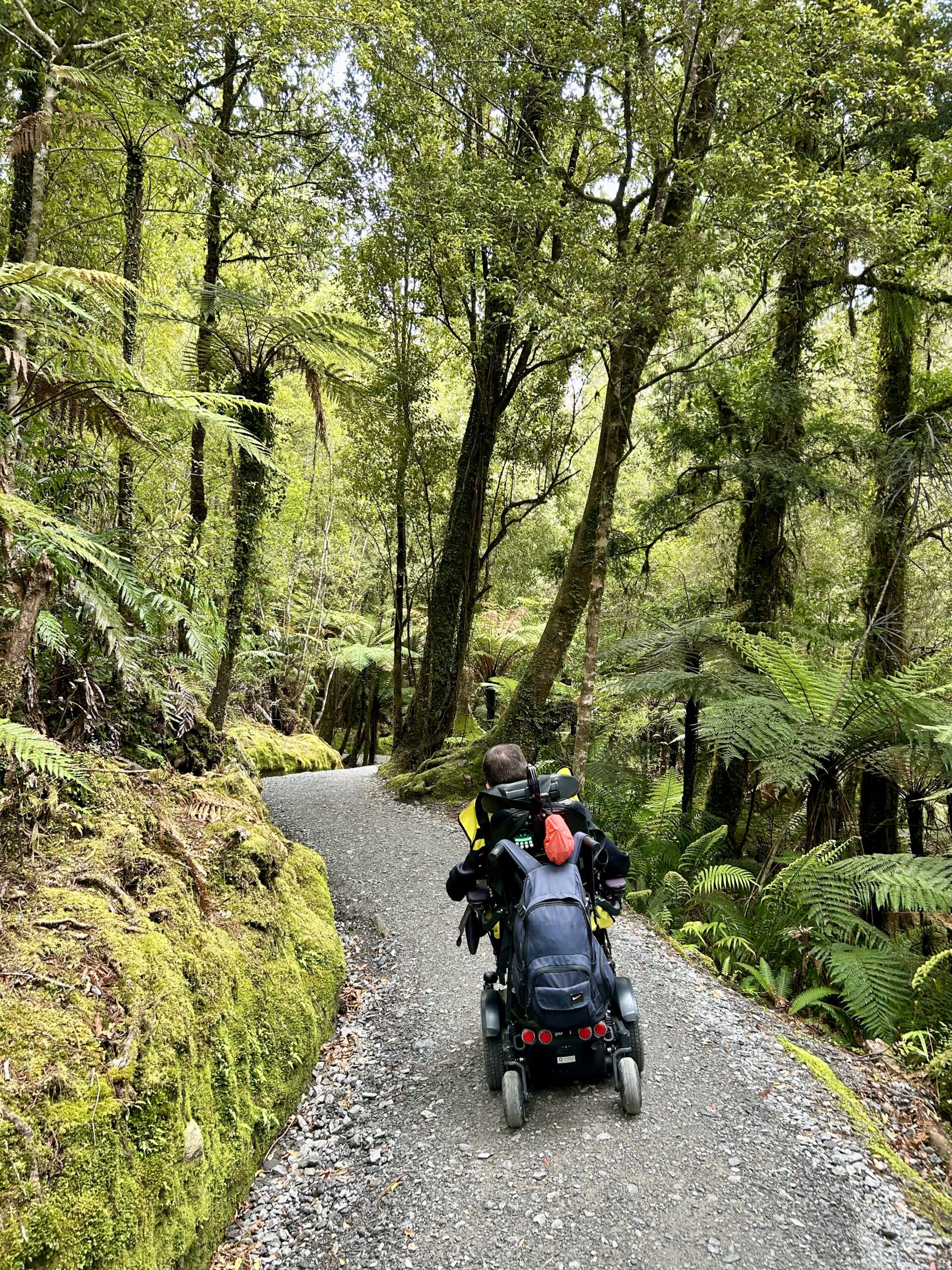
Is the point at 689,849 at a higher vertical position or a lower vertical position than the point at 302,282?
lower

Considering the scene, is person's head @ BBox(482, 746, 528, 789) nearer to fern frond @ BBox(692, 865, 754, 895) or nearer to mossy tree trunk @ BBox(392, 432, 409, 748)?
fern frond @ BBox(692, 865, 754, 895)

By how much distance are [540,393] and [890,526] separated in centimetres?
586

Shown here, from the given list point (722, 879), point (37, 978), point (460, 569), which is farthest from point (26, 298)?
point (460, 569)

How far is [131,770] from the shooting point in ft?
12.4

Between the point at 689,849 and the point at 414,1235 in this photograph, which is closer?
the point at 414,1235

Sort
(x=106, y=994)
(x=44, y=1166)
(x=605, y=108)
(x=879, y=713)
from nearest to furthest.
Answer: (x=44, y=1166)
(x=106, y=994)
(x=879, y=713)
(x=605, y=108)

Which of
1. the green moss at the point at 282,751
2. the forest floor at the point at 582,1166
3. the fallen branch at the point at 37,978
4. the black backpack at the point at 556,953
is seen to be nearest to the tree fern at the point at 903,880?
the forest floor at the point at 582,1166

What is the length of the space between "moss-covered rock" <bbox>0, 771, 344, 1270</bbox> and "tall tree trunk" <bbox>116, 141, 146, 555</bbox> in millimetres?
2060

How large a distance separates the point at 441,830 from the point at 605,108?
26.7 ft

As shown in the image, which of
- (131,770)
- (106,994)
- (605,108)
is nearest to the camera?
(106,994)

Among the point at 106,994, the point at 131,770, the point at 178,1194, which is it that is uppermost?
the point at 131,770

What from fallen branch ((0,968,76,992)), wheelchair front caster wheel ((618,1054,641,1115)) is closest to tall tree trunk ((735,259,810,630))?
wheelchair front caster wheel ((618,1054,641,1115))

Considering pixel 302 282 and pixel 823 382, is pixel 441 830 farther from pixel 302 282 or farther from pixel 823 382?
pixel 823 382

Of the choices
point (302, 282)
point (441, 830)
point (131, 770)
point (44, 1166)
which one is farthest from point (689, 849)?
point (302, 282)
